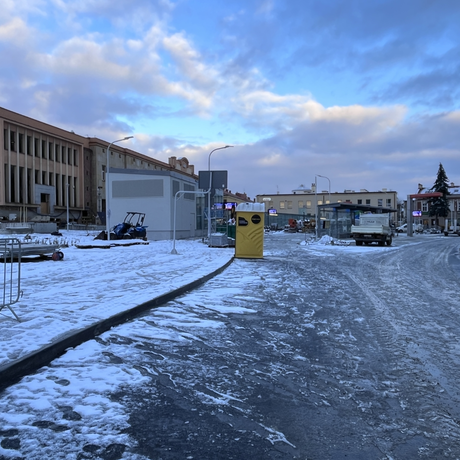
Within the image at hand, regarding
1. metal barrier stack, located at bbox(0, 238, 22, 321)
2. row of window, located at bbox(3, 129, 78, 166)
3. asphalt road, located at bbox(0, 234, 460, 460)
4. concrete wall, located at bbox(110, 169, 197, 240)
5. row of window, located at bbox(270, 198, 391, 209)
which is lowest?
asphalt road, located at bbox(0, 234, 460, 460)

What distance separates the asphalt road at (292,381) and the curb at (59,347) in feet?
0.71

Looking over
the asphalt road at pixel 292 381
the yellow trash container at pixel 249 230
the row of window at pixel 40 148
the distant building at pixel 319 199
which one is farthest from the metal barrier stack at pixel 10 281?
the distant building at pixel 319 199

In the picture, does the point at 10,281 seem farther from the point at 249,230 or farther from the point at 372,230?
the point at 372,230

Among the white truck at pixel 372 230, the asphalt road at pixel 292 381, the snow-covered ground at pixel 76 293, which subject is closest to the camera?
the asphalt road at pixel 292 381

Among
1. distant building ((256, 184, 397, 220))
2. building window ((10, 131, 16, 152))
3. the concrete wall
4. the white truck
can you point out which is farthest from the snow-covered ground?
distant building ((256, 184, 397, 220))

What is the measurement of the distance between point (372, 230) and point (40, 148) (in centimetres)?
4413

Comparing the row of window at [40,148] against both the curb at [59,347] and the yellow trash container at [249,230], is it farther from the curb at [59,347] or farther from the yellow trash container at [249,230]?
the curb at [59,347]

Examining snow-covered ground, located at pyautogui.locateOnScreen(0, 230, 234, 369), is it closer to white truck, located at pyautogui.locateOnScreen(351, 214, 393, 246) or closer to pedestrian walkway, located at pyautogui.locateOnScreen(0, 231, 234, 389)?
pedestrian walkway, located at pyautogui.locateOnScreen(0, 231, 234, 389)

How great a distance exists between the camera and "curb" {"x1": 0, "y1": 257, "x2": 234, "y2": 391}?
4.25 metres

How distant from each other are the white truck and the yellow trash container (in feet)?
47.2

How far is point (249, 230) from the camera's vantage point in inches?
762

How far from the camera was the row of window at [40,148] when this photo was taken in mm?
50594

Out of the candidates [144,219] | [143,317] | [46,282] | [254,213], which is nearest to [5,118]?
[144,219]

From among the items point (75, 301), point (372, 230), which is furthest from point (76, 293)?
point (372, 230)
